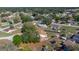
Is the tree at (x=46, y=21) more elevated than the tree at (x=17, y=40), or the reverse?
the tree at (x=46, y=21)

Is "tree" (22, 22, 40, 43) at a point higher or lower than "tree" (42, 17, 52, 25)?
lower

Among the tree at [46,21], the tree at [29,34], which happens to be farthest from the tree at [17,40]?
the tree at [46,21]

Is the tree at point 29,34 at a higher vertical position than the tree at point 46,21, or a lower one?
lower

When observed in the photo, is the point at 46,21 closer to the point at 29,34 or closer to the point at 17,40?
the point at 29,34

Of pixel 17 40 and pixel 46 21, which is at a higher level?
pixel 46 21

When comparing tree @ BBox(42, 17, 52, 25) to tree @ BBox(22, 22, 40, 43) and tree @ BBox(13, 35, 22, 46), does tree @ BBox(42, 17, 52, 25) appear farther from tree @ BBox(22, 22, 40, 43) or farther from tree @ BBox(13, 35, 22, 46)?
tree @ BBox(13, 35, 22, 46)

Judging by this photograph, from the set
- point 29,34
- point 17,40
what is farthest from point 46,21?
point 17,40

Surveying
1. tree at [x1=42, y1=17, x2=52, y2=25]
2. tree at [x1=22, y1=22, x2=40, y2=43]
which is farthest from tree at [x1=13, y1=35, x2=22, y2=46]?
tree at [x1=42, y1=17, x2=52, y2=25]

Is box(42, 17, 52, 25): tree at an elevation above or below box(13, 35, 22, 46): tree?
above

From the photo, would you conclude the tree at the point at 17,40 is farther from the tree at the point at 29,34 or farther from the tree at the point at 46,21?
the tree at the point at 46,21
